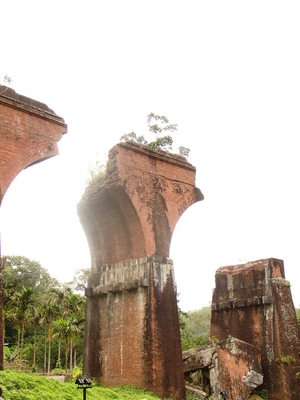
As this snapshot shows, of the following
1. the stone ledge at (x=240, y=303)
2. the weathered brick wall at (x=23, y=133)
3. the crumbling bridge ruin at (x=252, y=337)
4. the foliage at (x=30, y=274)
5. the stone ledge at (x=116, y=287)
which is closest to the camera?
the weathered brick wall at (x=23, y=133)

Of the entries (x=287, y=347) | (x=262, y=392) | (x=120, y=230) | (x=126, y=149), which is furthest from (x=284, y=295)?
(x=126, y=149)

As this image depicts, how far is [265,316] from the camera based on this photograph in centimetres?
1273

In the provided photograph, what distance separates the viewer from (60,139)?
908 cm

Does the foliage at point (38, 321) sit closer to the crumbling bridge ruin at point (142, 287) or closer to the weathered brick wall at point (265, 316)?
the weathered brick wall at point (265, 316)

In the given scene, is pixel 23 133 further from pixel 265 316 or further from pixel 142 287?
pixel 265 316

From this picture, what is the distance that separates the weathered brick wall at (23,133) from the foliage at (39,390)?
2.93 m

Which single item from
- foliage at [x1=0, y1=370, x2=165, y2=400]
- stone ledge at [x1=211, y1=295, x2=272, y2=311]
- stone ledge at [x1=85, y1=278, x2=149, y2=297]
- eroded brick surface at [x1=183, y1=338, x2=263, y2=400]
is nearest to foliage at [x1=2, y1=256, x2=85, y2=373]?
stone ledge at [x1=211, y1=295, x2=272, y2=311]

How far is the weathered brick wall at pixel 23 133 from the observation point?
802 centimetres

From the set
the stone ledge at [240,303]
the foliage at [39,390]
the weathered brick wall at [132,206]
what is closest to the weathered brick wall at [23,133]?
the weathered brick wall at [132,206]

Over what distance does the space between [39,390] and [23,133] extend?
4.45 meters

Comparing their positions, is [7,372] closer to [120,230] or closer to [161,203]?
[120,230]

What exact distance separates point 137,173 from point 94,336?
13.0 feet

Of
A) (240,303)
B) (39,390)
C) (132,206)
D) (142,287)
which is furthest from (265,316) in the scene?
(39,390)

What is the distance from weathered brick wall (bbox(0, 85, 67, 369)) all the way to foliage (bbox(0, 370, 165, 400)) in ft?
9.61
